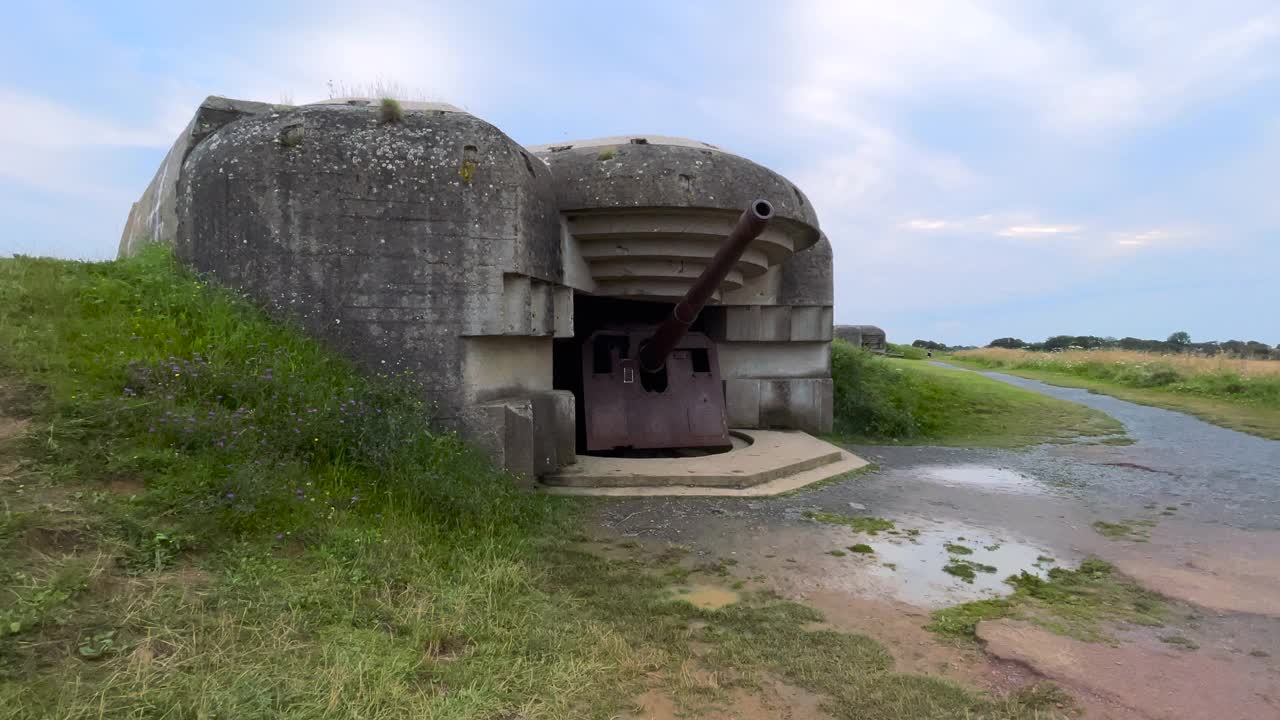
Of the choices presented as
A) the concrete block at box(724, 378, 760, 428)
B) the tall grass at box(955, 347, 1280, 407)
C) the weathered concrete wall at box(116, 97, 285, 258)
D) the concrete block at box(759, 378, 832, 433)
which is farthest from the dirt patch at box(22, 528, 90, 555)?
the tall grass at box(955, 347, 1280, 407)

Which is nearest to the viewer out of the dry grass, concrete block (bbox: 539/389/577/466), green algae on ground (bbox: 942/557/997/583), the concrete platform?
green algae on ground (bbox: 942/557/997/583)

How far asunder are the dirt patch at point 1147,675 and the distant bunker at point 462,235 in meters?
3.21

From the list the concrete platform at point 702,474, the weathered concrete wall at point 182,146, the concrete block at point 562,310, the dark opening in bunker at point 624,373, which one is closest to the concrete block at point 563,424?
the concrete platform at point 702,474

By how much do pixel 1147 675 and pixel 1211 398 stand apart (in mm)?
14714

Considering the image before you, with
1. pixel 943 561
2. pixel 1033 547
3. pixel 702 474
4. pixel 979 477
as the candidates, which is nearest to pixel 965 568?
pixel 943 561

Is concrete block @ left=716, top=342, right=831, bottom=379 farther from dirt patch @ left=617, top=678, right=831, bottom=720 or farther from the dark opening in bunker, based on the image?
dirt patch @ left=617, top=678, right=831, bottom=720

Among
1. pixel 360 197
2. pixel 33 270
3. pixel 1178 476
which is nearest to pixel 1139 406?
pixel 1178 476

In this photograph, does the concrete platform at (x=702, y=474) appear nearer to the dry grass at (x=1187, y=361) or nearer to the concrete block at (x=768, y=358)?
the concrete block at (x=768, y=358)

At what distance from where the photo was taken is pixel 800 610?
10.7 feet

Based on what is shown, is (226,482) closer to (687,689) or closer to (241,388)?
(241,388)

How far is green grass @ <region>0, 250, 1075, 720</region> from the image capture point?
229cm

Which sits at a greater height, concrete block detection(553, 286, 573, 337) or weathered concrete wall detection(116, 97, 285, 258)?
weathered concrete wall detection(116, 97, 285, 258)

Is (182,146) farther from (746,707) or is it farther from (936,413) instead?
(936,413)

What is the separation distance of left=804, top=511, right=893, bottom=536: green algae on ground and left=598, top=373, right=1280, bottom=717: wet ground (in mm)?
58
